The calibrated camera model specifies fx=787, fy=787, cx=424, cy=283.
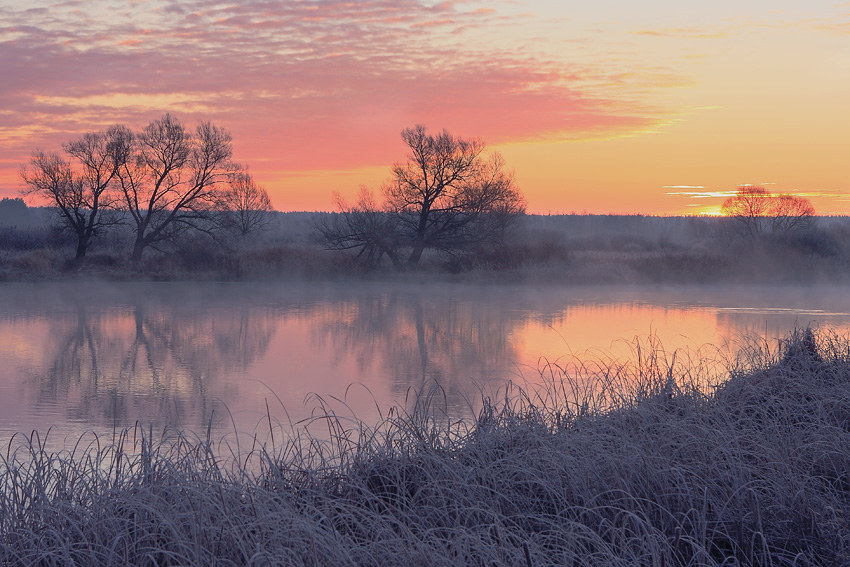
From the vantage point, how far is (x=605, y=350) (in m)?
14.5

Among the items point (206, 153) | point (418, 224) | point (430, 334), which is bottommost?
point (430, 334)

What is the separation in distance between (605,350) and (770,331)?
554 centimetres

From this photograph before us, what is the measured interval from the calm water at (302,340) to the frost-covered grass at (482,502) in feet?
2.82

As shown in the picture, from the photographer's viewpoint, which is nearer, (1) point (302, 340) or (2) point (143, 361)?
(2) point (143, 361)

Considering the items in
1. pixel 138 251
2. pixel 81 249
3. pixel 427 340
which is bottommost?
pixel 427 340

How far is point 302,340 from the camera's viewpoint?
16922mm

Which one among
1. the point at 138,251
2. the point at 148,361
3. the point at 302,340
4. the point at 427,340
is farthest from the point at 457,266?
the point at 148,361

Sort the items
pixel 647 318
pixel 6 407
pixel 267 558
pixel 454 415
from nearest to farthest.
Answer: pixel 267 558 → pixel 454 415 → pixel 6 407 → pixel 647 318

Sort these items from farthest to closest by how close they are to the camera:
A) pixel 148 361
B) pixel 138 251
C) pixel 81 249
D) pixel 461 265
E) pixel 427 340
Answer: pixel 138 251, pixel 461 265, pixel 81 249, pixel 427 340, pixel 148 361

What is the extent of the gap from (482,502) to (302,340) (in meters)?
12.4

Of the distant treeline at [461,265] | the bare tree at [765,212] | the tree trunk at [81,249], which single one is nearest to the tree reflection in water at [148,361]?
the distant treeline at [461,265]

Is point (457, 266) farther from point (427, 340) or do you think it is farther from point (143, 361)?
point (143, 361)

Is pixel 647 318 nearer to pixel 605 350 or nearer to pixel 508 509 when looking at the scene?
pixel 605 350

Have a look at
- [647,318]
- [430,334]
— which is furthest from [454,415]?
[647,318]
